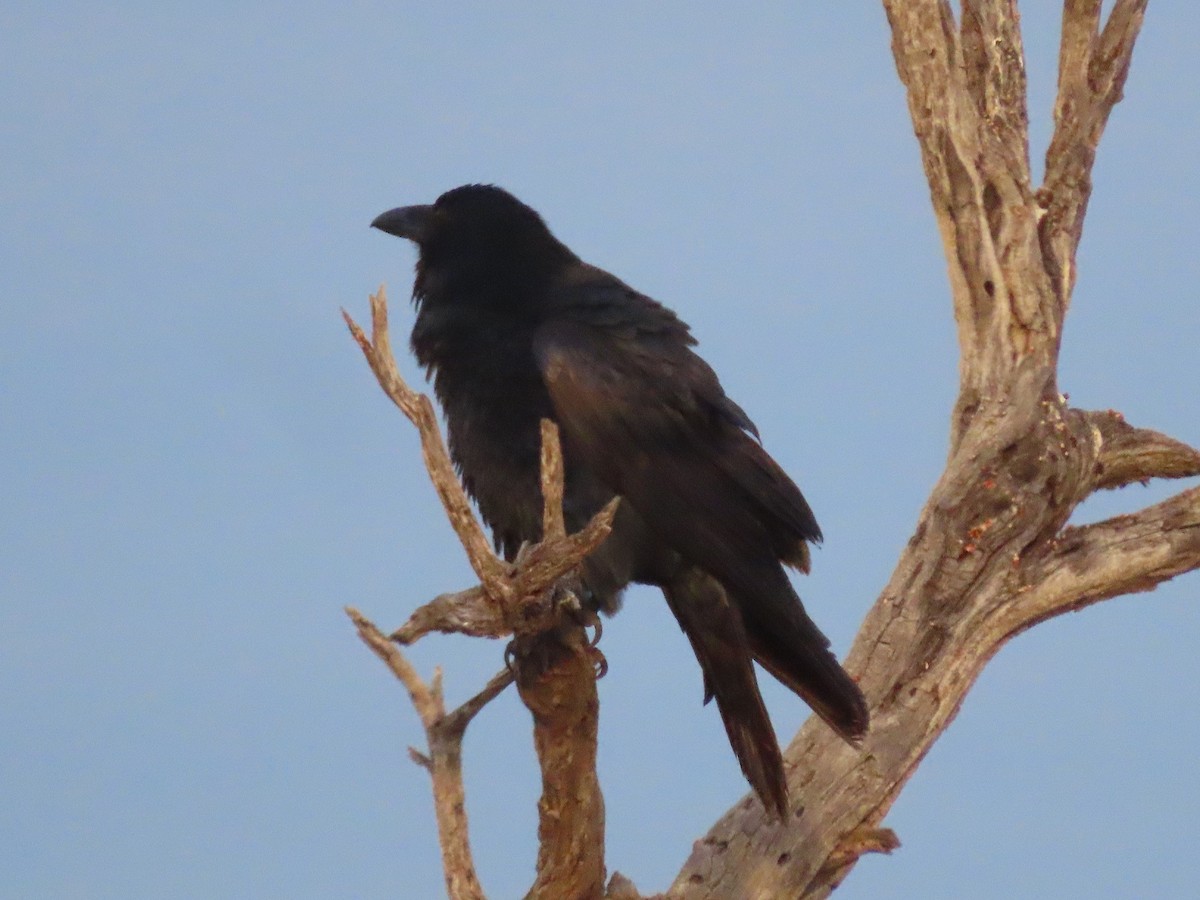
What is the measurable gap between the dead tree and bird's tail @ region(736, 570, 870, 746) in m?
0.31

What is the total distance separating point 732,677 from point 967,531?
3.66 feet

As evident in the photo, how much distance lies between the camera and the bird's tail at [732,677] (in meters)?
4.48

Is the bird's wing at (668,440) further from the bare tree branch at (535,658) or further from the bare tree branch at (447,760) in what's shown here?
the bare tree branch at (447,760)

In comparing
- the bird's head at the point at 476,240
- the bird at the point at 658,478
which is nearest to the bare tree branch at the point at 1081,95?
the bird at the point at 658,478

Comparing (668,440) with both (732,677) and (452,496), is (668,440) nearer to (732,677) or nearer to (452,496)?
(732,677)

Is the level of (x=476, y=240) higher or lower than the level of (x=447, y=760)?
higher

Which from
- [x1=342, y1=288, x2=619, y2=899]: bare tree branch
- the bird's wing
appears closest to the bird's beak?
the bird's wing

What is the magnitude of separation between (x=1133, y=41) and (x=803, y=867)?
10.9ft

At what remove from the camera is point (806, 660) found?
4613mm

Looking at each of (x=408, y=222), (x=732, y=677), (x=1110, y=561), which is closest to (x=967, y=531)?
(x=1110, y=561)

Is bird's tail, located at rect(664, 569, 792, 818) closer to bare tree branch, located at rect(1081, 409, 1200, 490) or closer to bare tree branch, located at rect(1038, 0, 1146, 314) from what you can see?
bare tree branch, located at rect(1081, 409, 1200, 490)

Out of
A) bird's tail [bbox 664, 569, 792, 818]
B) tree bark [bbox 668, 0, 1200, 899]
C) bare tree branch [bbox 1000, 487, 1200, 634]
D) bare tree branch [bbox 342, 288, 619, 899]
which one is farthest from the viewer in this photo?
bare tree branch [bbox 1000, 487, 1200, 634]

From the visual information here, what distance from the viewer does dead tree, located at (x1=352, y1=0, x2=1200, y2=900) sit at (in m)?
4.20

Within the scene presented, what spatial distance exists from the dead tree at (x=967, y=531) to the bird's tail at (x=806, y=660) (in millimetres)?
308
